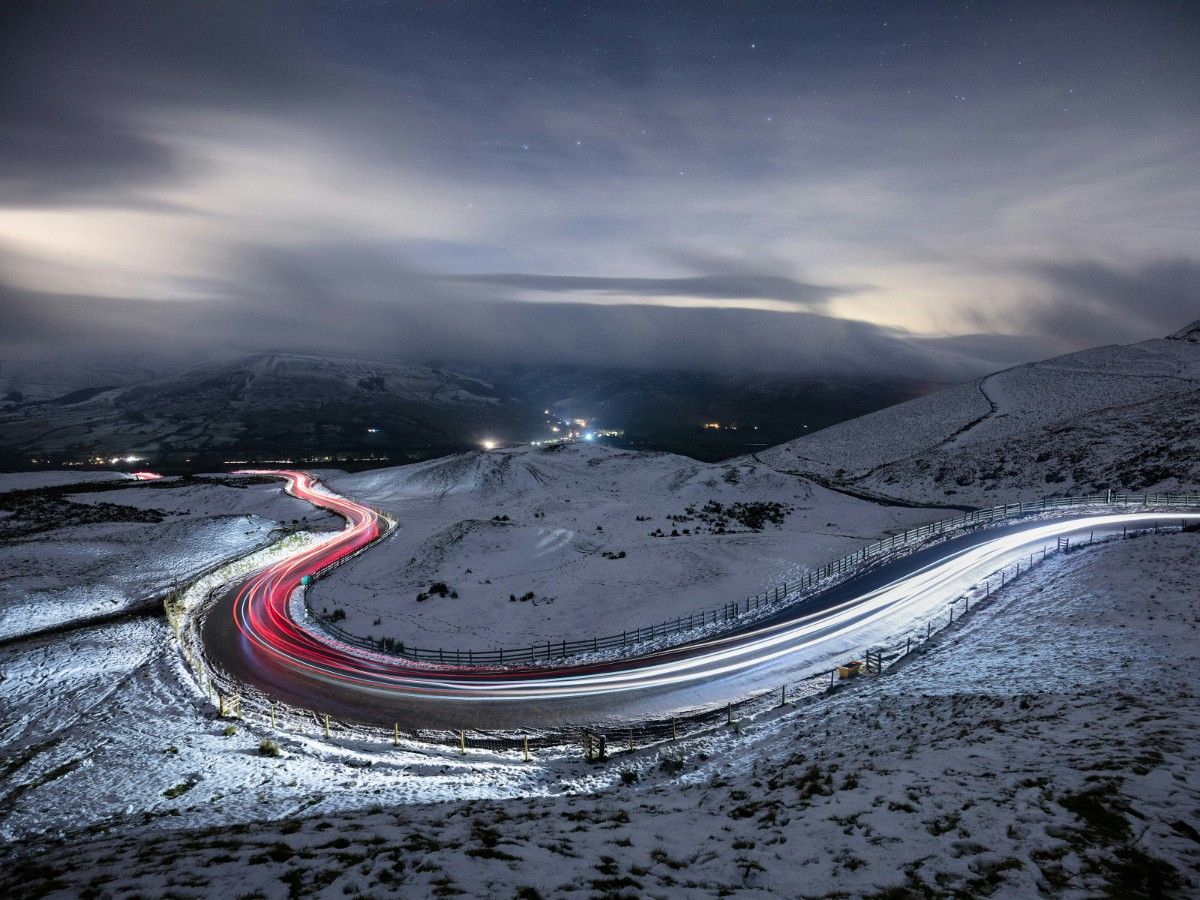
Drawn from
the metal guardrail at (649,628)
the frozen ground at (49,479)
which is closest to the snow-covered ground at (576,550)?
the metal guardrail at (649,628)

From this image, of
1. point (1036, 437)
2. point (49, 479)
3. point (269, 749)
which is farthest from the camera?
point (49, 479)

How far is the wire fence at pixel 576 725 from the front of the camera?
17.0 m

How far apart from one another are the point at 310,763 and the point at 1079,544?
40.8 meters

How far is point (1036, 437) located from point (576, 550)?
235ft

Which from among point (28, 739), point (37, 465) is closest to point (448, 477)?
point (28, 739)

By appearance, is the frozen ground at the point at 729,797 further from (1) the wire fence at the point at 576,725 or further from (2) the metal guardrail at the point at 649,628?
(2) the metal guardrail at the point at 649,628

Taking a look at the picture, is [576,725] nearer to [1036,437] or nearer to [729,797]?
[729,797]

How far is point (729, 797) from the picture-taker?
10273 millimetres

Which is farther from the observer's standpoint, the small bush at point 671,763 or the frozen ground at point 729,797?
the small bush at point 671,763

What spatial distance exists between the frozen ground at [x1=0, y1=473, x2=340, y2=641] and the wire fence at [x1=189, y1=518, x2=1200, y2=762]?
18228mm

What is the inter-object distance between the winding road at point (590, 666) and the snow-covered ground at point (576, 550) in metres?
4.19

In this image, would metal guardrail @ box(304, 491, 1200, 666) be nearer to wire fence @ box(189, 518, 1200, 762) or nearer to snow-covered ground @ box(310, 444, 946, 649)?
snow-covered ground @ box(310, 444, 946, 649)

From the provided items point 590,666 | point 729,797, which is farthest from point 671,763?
point 590,666

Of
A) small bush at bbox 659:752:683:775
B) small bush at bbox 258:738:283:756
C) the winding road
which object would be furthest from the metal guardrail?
small bush at bbox 659:752:683:775
